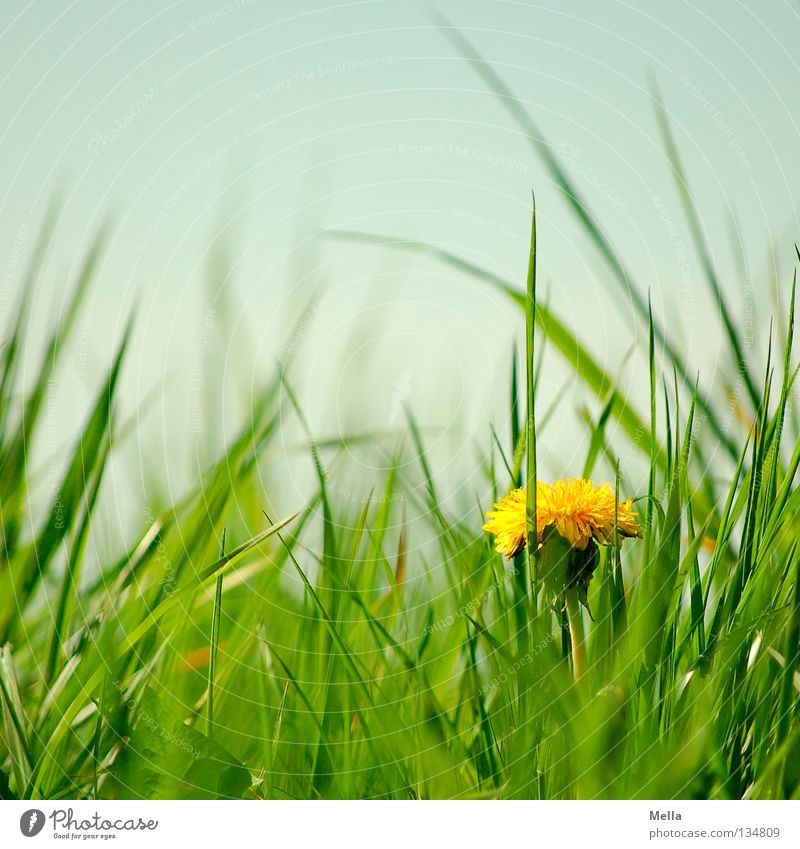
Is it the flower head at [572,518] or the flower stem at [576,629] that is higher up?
the flower head at [572,518]

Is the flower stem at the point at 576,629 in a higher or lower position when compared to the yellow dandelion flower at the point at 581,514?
lower

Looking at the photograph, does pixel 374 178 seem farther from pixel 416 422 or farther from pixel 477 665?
pixel 477 665

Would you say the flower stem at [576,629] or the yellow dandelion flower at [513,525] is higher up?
the yellow dandelion flower at [513,525]

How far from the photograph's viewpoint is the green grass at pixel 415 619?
1.52 feet

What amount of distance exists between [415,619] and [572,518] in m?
0.16

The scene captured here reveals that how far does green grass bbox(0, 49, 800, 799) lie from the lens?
46cm

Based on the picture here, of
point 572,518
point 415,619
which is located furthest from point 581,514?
point 415,619

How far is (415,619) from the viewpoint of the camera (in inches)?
21.9

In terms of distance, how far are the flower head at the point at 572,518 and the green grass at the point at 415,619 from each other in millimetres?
18

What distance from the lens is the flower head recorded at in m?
0.45

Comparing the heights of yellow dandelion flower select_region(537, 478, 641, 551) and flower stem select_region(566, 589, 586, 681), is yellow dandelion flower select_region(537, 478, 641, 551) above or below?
above

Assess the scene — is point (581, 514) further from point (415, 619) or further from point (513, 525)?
point (415, 619)

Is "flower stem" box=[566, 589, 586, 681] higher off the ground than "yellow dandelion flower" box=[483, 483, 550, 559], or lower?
lower

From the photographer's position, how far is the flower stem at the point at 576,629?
442mm
